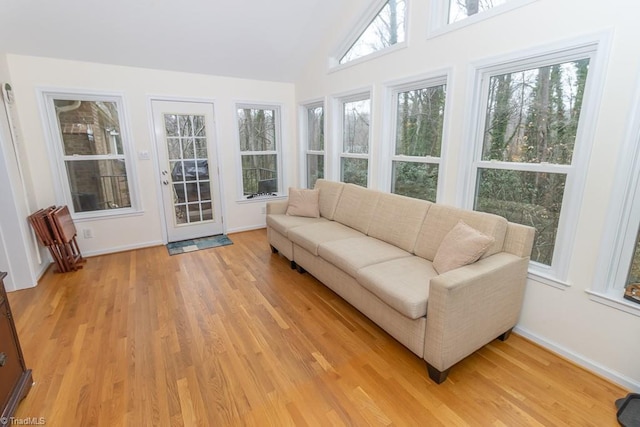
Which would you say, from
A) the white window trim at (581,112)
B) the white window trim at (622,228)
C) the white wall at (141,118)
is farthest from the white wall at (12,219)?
the white window trim at (622,228)

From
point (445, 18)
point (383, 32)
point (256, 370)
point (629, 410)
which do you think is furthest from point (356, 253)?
point (383, 32)

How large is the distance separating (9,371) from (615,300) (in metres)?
3.27

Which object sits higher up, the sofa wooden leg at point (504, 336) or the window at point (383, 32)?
the window at point (383, 32)

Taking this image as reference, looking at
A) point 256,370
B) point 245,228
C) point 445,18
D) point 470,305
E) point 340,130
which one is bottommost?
point 256,370

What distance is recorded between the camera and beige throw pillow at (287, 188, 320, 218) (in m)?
3.69

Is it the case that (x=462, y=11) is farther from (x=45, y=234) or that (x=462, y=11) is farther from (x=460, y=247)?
(x=45, y=234)

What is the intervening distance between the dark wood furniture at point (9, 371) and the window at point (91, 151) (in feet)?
7.94

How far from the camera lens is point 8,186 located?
9.02 feet

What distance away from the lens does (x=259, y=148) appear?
474cm

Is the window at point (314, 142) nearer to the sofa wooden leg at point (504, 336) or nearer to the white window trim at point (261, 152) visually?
the white window trim at point (261, 152)

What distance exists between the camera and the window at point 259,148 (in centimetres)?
457

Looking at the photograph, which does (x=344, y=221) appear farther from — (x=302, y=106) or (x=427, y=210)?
(x=302, y=106)

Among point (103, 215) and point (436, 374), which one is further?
point (103, 215)

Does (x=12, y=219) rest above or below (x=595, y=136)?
below
